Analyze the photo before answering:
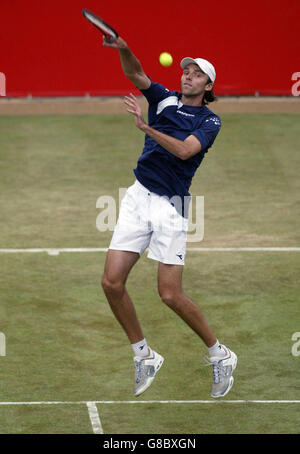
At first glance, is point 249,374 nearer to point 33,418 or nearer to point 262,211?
point 33,418

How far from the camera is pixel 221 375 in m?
10.6

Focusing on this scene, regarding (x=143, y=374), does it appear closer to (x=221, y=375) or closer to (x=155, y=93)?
(x=221, y=375)

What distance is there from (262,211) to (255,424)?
8.07 m

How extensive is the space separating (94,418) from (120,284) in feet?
4.30

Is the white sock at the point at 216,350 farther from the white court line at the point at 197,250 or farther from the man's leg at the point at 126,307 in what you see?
the white court line at the point at 197,250

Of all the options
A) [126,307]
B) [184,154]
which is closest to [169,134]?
[184,154]

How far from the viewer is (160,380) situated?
11.4 m

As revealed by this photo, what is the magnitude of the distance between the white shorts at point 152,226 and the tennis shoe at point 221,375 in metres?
1.02

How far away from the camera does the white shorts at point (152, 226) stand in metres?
10.3

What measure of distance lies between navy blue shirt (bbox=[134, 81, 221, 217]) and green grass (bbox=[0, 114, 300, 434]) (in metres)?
2.16
